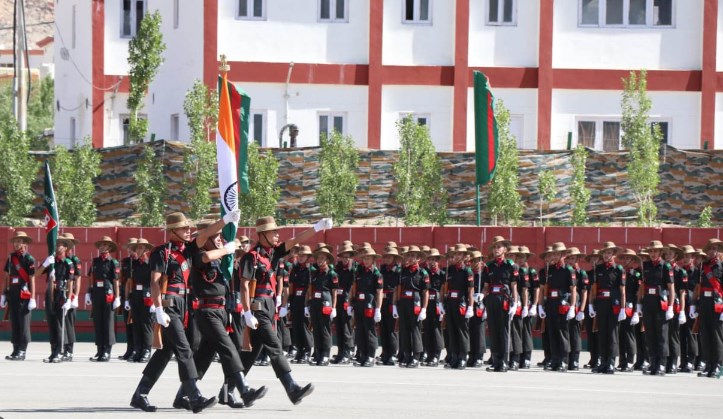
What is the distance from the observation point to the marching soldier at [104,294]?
22922mm

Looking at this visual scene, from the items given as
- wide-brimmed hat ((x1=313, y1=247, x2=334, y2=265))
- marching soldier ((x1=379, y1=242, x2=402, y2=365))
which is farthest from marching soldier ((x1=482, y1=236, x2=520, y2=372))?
wide-brimmed hat ((x1=313, y1=247, x2=334, y2=265))

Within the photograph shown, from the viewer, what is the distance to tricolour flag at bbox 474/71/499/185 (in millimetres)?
28312

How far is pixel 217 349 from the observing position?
50.9 feet

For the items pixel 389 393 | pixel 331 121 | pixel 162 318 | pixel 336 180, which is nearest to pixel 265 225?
pixel 162 318

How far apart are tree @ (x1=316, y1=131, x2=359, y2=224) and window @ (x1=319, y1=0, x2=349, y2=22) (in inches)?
283

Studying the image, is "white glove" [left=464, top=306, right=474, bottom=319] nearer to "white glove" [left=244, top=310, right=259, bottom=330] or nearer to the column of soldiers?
the column of soldiers

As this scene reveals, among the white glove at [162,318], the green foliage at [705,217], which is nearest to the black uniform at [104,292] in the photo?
the white glove at [162,318]

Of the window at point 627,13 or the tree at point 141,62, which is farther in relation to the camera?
the window at point 627,13

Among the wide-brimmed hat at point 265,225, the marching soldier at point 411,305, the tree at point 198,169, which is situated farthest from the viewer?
Result: the tree at point 198,169

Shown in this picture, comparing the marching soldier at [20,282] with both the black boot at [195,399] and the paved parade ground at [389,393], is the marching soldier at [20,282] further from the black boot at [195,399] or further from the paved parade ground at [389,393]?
the black boot at [195,399]

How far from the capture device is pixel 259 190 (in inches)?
1156

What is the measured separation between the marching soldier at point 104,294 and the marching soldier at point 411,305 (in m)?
4.47

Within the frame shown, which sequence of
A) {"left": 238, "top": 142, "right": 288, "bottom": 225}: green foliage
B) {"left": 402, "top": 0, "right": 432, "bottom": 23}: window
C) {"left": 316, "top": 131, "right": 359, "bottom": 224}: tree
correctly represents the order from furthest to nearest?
{"left": 402, "top": 0, "right": 432, "bottom": 23}: window → {"left": 316, "top": 131, "right": 359, "bottom": 224}: tree → {"left": 238, "top": 142, "right": 288, "bottom": 225}: green foliage

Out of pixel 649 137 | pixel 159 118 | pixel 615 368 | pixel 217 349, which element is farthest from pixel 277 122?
pixel 217 349
